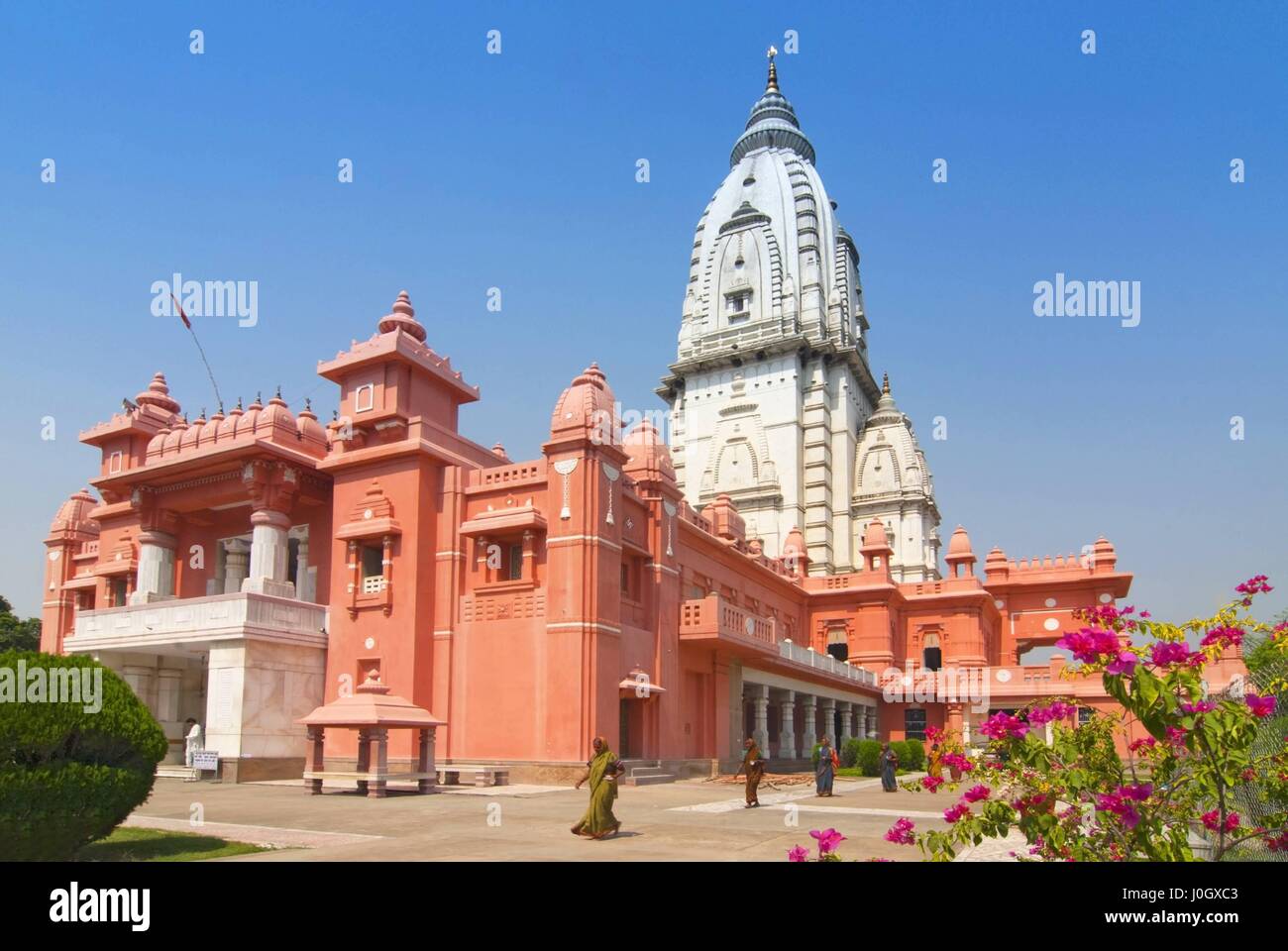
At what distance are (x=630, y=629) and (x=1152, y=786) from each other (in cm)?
1976

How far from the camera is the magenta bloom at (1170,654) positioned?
6.23 m

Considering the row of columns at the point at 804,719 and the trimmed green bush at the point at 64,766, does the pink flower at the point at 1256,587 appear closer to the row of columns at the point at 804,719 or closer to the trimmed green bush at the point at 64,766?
the trimmed green bush at the point at 64,766

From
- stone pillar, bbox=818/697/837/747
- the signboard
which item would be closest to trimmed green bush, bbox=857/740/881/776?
stone pillar, bbox=818/697/837/747

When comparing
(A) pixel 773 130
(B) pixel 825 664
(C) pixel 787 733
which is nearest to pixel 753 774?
(C) pixel 787 733

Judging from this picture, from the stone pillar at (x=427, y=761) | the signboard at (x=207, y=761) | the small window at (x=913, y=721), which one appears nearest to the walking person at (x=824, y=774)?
the stone pillar at (x=427, y=761)

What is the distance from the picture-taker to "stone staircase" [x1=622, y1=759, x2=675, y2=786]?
24297mm

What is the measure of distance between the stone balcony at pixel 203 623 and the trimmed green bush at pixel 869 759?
17639 millimetres

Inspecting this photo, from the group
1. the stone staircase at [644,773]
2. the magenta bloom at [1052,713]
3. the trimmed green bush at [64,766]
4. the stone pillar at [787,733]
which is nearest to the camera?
the magenta bloom at [1052,713]

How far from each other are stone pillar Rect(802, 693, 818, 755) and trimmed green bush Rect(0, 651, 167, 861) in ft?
99.3

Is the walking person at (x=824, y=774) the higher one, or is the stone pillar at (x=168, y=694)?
the stone pillar at (x=168, y=694)

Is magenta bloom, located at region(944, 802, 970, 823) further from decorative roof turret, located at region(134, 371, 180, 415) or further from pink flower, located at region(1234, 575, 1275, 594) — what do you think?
decorative roof turret, located at region(134, 371, 180, 415)

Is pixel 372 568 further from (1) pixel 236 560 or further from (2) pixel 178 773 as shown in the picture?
(2) pixel 178 773

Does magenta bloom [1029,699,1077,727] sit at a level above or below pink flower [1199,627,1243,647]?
below
